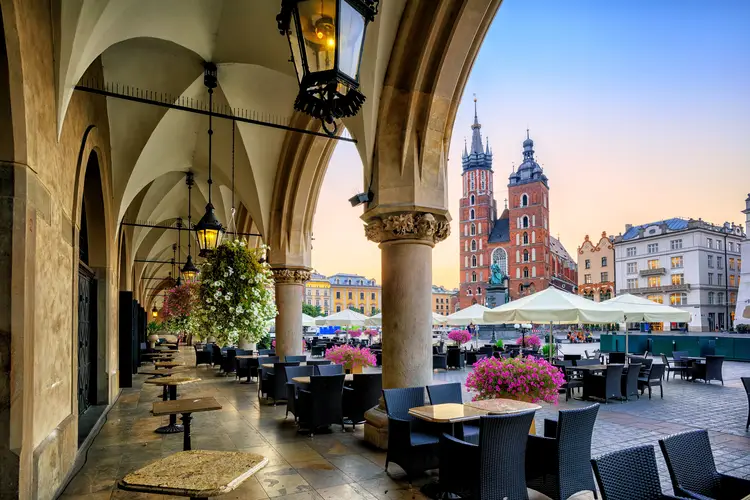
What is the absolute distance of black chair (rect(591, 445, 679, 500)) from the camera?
2.60 m

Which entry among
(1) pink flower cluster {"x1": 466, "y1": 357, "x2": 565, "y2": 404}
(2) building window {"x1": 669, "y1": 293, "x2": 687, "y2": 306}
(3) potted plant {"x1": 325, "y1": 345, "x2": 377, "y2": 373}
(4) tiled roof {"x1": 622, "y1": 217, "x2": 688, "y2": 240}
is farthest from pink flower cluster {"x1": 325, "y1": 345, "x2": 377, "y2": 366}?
(4) tiled roof {"x1": 622, "y1": 217, "x2": 688, "y2": 240}

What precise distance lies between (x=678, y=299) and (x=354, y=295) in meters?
59.2

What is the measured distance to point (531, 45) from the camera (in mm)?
9117

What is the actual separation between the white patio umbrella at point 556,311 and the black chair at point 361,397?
4.89m

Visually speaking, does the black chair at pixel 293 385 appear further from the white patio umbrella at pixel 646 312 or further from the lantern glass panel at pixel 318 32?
the white patio umbrella at pixel 646 312

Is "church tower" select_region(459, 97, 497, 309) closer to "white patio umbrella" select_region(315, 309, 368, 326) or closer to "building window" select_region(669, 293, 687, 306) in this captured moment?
"building window" select_region(669, 293, 687, 306)

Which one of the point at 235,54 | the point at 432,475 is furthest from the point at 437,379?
the point at 235,54

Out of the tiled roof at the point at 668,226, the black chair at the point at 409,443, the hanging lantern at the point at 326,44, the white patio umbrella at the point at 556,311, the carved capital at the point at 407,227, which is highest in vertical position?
the tiled roof at the point at 668,226

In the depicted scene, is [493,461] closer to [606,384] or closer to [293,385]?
[293,385]

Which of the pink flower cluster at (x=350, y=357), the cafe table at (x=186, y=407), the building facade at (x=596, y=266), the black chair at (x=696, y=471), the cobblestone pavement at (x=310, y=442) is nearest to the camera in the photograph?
the black chair at (x=696, y=471)

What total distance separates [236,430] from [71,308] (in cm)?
298

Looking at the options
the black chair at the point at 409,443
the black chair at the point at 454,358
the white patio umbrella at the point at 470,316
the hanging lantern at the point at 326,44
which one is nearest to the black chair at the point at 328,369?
the black chair at the point at 409,443

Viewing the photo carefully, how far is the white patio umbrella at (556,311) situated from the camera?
10.4m

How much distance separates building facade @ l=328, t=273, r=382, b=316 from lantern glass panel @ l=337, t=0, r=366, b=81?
93067 millimetres
